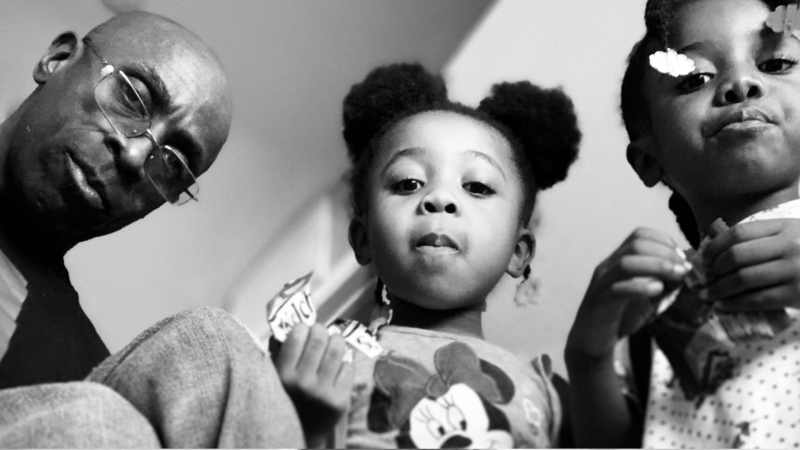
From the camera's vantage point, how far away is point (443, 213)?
1.13 metres

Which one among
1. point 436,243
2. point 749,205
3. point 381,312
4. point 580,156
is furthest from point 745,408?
point 580,156

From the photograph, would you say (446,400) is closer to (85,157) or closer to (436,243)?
(436,243)

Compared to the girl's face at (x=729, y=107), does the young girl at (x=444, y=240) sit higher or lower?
lower

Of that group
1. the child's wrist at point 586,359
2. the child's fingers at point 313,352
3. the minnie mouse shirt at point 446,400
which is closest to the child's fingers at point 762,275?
the child's wrist at point 586,359

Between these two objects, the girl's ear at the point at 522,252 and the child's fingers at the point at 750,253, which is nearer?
the child's fingers at the point at 750,253

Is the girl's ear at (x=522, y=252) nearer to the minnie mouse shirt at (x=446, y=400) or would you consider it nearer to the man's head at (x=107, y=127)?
the minnie mouse shirt at (x=446, y=400)

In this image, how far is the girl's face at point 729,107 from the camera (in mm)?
1053

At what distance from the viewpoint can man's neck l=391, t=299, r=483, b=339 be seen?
1.18 metres

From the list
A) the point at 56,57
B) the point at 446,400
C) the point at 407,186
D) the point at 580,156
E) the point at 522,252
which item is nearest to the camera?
the point at 446,400

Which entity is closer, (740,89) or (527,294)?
(740,89)

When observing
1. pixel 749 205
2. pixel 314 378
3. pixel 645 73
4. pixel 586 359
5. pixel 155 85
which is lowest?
pixel 314 378

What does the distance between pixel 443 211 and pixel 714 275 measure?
0.97 feet

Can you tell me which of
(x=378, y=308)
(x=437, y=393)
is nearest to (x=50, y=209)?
(x=378, y=308)

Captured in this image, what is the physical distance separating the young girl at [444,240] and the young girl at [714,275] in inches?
4.2
